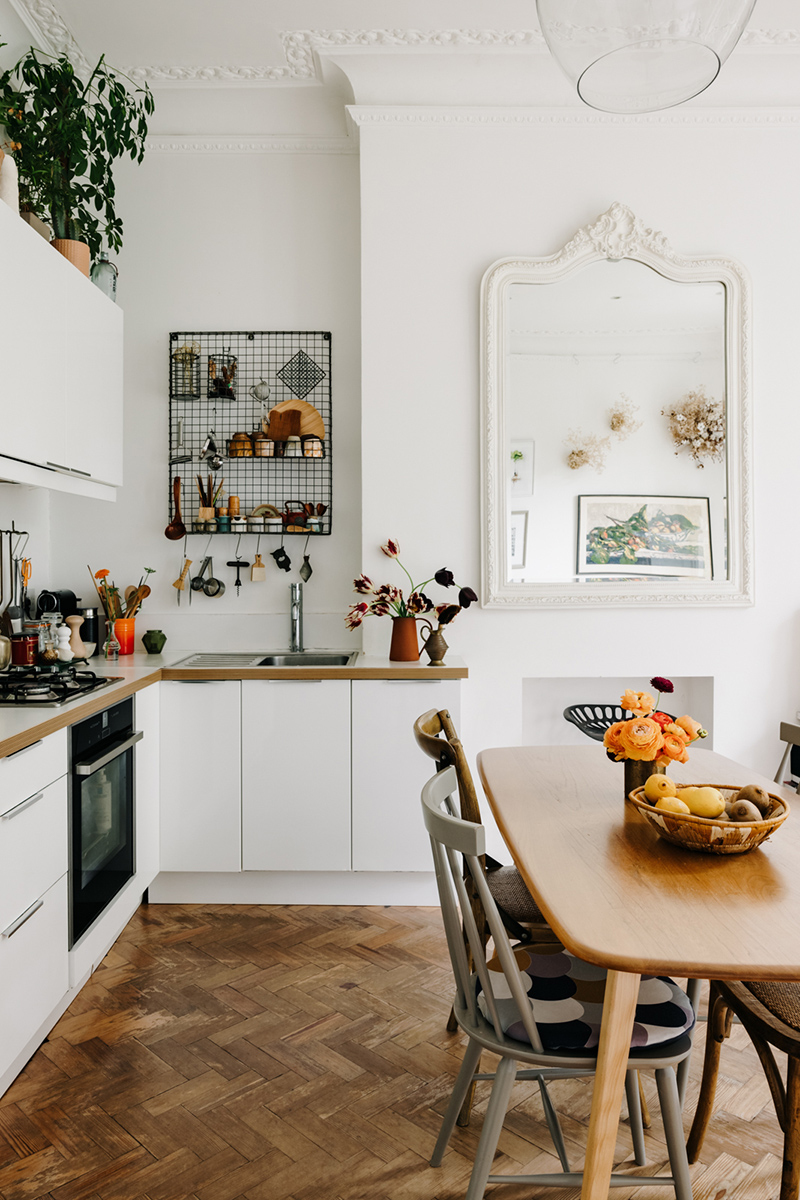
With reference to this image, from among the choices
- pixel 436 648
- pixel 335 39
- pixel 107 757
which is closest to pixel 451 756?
pixel 107 757

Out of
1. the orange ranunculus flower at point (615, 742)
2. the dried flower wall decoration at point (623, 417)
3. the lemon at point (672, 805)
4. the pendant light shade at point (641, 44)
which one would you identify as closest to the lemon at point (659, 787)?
the lemon at point (672, 805)

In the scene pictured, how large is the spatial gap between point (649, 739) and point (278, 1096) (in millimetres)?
1225

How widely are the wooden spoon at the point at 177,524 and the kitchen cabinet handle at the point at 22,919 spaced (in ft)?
6.04

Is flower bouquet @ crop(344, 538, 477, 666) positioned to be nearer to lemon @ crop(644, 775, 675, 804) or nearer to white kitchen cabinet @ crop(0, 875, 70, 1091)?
white kitchen cabinet @ crop(0, 875, 70, 1091)

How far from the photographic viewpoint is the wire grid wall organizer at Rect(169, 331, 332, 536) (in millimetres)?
3682

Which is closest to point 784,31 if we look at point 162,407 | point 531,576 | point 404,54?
point 404,54

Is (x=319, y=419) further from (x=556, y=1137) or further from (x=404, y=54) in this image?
(x=556, y=1137)

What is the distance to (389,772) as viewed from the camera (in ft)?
10.1

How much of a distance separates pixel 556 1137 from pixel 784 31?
3668 mm

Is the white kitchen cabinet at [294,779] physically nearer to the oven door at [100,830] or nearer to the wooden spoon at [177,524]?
the oven door at [100,830]

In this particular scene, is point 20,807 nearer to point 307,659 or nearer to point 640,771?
point 640,771

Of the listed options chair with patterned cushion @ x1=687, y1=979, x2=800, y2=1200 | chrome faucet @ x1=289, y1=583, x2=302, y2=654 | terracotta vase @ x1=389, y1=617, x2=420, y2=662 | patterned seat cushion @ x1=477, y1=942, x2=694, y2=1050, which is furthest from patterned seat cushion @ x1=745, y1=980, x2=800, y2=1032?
chrome faucet @ x1=289, y1=583, x2=302, y2=654

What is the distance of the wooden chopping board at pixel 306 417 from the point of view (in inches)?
141

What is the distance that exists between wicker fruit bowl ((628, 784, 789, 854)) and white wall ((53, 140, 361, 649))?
229 centimetres
